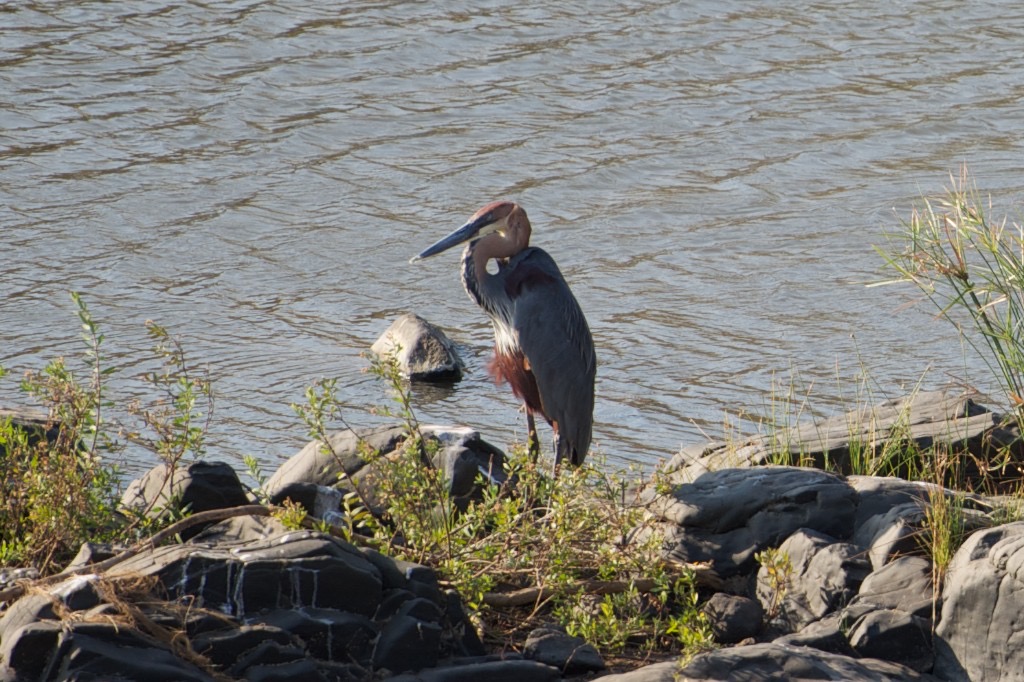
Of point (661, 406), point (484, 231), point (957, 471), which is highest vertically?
point (484, 231)

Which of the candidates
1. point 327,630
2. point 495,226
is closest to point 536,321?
point 495,226

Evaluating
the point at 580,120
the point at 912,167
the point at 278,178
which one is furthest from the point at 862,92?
the point at 278,178

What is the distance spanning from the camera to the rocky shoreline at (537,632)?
13.6ft

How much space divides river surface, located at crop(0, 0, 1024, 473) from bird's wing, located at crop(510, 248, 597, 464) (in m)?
0.63

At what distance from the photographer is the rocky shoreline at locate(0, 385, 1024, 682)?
13.6 ft

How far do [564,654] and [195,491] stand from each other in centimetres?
153

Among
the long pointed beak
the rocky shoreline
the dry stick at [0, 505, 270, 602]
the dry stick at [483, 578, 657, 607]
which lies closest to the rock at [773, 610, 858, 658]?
the rocky shoreline

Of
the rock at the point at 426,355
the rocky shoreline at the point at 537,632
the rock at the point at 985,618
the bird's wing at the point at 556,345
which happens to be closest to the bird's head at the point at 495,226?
the bird's wing at the point at 556,345

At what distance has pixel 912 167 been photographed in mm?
12281

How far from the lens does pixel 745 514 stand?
17.5 ft

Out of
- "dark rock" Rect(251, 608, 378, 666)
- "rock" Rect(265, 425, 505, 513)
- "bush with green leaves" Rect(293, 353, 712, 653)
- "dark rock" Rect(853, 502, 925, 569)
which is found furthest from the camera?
"rock" Rect(265, 425, 505, 513)

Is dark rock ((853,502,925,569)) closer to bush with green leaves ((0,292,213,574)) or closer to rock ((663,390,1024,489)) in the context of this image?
rock ((663,390,1024,489))

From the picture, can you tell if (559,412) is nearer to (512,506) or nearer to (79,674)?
(512,506)

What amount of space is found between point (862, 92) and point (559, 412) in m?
8.06
